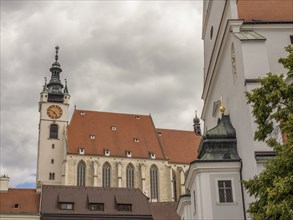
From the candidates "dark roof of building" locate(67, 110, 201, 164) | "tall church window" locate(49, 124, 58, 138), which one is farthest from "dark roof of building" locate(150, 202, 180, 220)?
"tall church window" locate(49, 124, 58, 138)

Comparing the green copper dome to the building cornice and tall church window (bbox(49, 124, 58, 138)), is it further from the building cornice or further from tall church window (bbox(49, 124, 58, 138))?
tall church window (bbox(49, 124, 58, 138))

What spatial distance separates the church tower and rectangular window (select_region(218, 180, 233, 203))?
144ft

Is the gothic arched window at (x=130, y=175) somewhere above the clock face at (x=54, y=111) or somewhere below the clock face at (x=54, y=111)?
below

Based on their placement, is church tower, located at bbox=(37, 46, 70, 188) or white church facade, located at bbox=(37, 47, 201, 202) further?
church tower, located at bbox=(37, 46, 70, 188)

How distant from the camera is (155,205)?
42.0 m

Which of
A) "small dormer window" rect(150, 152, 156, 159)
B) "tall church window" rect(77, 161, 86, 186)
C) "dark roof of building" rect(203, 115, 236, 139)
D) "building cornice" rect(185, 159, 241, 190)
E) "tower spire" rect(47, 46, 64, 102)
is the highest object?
"tower spire" rect(47, 46, 64, 102)

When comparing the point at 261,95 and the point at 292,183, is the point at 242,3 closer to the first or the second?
the point at 261,95

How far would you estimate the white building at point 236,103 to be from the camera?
18.1 m

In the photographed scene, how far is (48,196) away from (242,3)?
2207 centimetres

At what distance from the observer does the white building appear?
18109 mm

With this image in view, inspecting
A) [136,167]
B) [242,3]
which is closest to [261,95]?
[242,3]

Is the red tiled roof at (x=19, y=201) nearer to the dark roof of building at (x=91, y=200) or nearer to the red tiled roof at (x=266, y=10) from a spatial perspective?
the dark roof of building at (x=91, y=200)

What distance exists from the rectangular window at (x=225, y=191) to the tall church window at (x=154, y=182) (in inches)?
1676

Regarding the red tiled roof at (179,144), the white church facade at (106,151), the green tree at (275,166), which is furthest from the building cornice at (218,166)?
the red tiled roof at (179,144)
